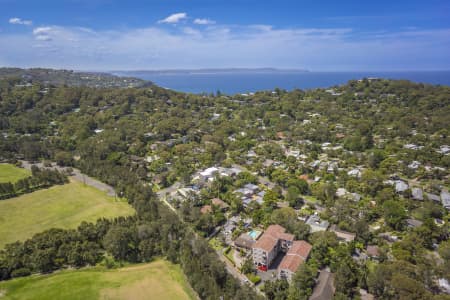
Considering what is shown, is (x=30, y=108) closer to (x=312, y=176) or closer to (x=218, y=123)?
(x=218, y=123)

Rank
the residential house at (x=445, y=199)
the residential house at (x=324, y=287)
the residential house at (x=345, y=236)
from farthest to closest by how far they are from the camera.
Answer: the residential house at (x=445, y=199) → the residential house at (x=345, y=236) → the residential house at (x=324, y=287)

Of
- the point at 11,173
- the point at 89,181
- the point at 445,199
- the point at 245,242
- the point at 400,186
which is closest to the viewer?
the point at 245,242

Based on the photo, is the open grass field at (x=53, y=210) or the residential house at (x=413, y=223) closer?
the residential house at (x=413, y=223)

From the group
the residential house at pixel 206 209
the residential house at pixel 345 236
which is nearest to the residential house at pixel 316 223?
the residential house at pixel 345 236

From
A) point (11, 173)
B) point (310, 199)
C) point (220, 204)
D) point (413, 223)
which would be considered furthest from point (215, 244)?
point (11, 173)

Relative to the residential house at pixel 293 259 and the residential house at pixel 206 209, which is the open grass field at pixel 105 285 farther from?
the residential house at pixel 206 209

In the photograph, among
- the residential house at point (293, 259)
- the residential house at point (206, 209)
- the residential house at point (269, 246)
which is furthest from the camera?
the residential house at point (206, 209)

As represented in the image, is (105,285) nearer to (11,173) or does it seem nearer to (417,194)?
(417,194)

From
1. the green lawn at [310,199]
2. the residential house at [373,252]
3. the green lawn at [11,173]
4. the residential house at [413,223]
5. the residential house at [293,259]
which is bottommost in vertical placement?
the green lawn at [11,173]
